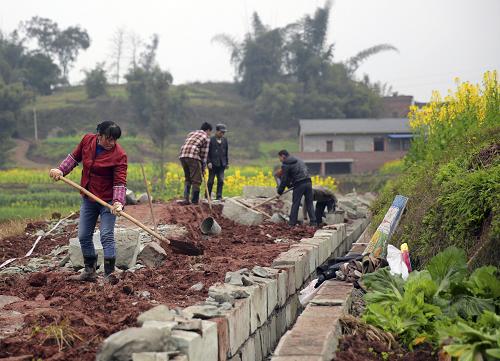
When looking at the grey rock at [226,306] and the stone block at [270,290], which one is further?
the stone block at [270,290]

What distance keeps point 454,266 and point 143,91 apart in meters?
54.2

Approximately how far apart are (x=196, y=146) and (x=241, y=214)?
1517 mm

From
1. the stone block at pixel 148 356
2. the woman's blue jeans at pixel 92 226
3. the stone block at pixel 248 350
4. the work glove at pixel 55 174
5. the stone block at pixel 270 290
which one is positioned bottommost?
the stone block at pixel 248 350

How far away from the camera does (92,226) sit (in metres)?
7.88

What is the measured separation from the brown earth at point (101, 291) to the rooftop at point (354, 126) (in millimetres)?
38122

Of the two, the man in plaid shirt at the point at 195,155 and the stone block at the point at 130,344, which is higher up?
the man in plaid shirt at the point at 195,155

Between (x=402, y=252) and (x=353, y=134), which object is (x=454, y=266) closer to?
(x=402, y=252)

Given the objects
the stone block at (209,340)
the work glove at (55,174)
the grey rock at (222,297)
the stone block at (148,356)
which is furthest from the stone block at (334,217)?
the stone block at (148,356)

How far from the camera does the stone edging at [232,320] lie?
4336 millimetres

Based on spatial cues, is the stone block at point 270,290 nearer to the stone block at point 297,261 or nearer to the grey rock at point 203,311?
the stone block at point 297,261

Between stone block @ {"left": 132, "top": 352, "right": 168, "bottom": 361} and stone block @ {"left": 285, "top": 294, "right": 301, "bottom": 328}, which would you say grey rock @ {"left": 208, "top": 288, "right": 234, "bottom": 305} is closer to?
stone block @ {"left": 132, "top": 352, "right": 168, "bottom": 361}

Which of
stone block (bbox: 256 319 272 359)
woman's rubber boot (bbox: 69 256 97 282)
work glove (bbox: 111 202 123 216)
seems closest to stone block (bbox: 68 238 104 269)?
woman's rubber boot (bbox: 69 256 97 282)

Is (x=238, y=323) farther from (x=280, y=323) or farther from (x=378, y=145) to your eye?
(x=378, y=145)

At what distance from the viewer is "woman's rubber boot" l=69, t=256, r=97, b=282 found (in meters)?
7.68
